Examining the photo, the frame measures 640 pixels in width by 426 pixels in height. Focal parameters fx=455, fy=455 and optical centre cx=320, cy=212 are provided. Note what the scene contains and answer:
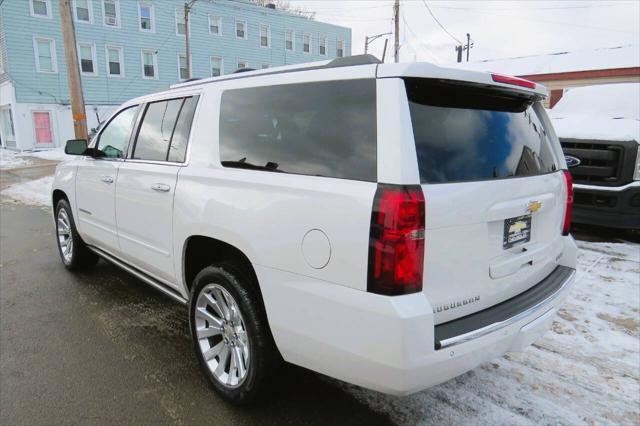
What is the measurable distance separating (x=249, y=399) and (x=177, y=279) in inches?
40.3

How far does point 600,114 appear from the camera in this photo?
6871 millimetres

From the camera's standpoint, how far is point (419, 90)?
2139 millimetres

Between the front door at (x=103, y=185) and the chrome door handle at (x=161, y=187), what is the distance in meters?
0.80

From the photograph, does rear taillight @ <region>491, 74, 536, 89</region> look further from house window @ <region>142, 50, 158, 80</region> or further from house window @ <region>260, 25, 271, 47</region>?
house window @ <region>260, 25, 271, 47</region>

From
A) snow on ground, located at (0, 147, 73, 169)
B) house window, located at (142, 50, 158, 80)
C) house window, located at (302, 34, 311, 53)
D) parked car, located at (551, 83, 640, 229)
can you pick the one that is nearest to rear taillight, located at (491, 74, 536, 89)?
parked car, located at (551, 83, 640, 229)

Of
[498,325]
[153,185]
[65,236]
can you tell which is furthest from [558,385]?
[65,236]

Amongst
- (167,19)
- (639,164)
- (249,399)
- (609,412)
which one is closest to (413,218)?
(249,399)

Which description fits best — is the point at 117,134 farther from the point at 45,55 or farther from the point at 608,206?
the point at 45,55

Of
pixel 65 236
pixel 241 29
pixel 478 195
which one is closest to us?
pixel 478 195

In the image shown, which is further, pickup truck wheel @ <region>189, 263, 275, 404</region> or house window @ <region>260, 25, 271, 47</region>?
house window @ <region>260, 25, 271, 47</region>

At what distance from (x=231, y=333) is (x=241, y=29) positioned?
99.4ft

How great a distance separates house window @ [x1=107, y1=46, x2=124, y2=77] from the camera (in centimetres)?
2512

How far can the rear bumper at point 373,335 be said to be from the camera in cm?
194

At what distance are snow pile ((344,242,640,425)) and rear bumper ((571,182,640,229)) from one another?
2.11m
